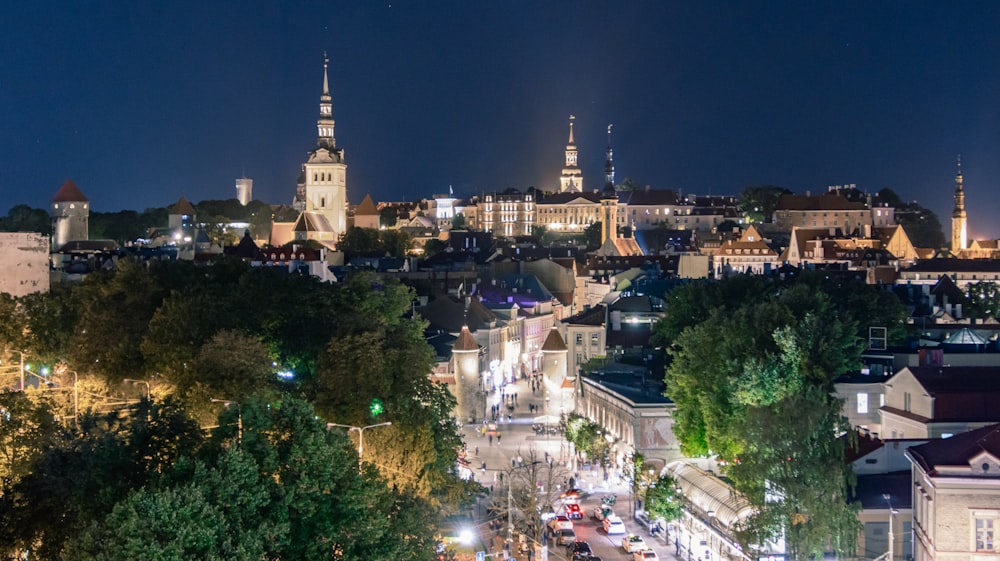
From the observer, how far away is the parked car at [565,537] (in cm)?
3497

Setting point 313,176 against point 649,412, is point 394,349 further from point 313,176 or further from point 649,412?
point 313,176

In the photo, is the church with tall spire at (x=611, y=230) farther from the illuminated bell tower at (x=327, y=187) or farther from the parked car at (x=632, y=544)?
the parked car at (x=632, y=544)

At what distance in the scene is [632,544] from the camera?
34.5 meters

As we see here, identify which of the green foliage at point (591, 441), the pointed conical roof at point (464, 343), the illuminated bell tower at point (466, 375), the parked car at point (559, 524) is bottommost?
the parked car at point (559, 524)

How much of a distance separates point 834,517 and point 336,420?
12.5 m

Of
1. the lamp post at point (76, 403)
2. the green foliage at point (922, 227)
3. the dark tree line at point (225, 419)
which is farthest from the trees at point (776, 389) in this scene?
the green foliage at point (922, 227)

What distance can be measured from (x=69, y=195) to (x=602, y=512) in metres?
93.7

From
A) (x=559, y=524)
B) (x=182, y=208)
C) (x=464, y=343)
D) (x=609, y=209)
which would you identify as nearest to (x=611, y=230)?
(x=609, y=209)

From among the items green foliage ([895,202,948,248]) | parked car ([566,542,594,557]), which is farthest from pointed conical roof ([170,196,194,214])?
parked car ([566,542,594,557])

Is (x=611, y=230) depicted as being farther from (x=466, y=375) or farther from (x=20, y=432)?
(x=20, y=432)

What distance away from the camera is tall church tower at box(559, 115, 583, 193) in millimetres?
195375

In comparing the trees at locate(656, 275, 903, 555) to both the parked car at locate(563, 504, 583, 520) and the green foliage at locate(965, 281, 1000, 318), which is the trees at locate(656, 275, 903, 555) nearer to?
the parked car at locate(563, 504, 583, 520)

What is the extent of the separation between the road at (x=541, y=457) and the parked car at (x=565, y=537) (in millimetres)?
237

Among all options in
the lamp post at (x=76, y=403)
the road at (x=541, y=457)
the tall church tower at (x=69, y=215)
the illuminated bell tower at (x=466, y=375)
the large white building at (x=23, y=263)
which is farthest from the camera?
the tall church tower at (x=69, y=215)
